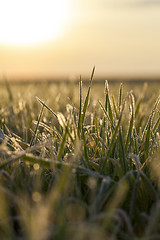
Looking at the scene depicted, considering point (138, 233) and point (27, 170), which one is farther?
point (27, 170)

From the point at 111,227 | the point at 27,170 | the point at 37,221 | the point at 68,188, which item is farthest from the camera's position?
the point at 27,170

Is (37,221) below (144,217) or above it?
above

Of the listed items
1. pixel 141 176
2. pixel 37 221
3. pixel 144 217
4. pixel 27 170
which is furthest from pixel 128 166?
pixel 37 221

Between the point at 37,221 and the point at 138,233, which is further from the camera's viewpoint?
the point at 138,233

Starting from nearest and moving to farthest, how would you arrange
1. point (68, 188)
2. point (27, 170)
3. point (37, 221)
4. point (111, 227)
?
1. point (37, 221)
2. point (111, 227)
3. point (68, 188)
4. point (27, 170)

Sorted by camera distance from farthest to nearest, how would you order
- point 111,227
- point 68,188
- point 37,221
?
point 68,188 → point 111,227 → point 37,221

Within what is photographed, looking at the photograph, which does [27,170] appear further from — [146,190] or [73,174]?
[146,190]

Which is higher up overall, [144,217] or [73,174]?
[73,174]

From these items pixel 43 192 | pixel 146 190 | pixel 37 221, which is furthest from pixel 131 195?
pixel 37 221

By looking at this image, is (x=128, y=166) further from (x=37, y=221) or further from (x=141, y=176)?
(x=37, y=221)
